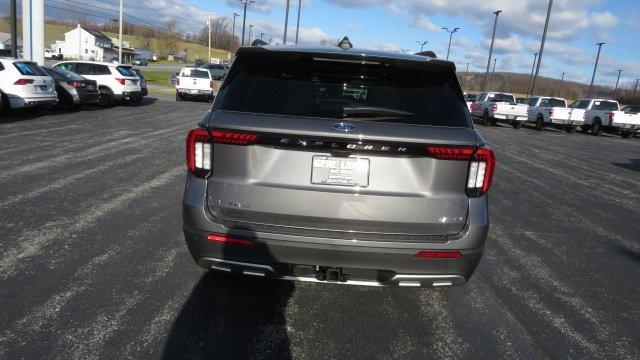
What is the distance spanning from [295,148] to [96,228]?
3138 mm

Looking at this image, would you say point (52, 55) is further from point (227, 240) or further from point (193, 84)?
point (227, 240)

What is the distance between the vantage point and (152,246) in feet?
15.0

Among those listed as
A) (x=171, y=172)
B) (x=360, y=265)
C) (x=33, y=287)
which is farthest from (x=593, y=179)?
(x=33, y=287)

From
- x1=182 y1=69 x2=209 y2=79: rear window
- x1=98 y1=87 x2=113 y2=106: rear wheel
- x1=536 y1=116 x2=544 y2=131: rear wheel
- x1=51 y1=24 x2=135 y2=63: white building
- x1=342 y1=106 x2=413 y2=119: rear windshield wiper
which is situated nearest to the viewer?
x1=342 y1=106 x2=413 y2=119: rear windshield wiper

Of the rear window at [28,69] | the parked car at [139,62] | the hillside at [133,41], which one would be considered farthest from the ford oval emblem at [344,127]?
the hillside at [133,41]

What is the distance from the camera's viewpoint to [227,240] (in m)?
2.94

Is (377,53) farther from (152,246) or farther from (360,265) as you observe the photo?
(152,246)

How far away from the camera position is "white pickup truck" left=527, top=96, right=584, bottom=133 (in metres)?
25.7

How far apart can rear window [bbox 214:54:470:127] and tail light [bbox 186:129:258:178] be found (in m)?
0.22

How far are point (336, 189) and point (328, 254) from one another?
390mm

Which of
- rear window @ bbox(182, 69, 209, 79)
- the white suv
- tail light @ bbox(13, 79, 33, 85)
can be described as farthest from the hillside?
tail light @ bbox(13, 79, 33, 85)

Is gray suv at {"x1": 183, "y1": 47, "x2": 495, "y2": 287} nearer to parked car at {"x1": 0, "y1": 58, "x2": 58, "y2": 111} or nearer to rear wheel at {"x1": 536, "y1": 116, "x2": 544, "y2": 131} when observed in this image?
parked car at {"x1": 0, "y1": 58, "x2": 58, "y2": 111}

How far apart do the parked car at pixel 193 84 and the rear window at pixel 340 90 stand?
2560 centimetres

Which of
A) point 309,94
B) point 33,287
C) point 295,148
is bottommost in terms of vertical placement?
point 33,287
